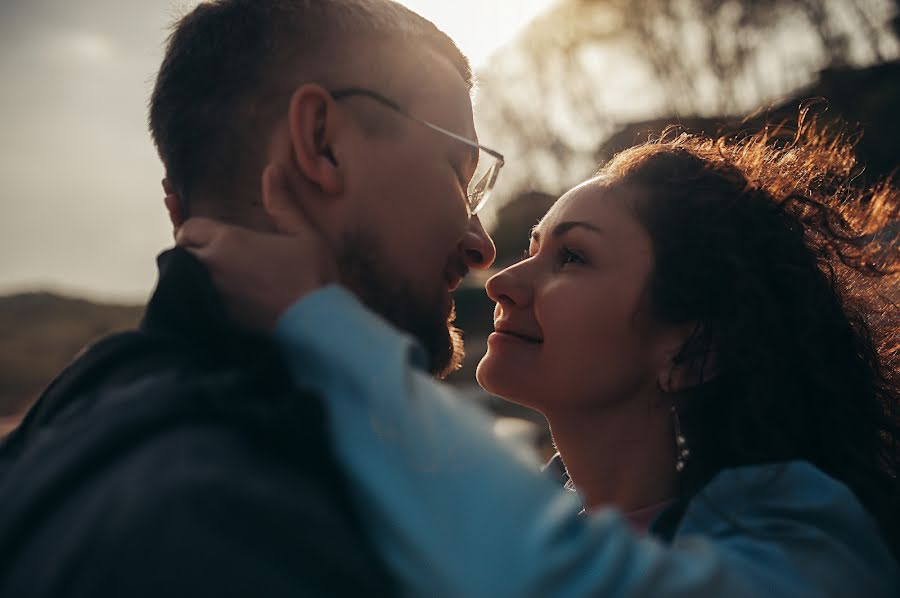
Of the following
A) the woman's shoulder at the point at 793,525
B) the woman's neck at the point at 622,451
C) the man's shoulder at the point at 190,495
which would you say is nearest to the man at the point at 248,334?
the man's shoulder at the point at 190,495

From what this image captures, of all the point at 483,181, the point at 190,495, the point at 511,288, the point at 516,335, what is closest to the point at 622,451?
the point at 516,335

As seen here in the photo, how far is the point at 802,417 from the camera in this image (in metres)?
2.41

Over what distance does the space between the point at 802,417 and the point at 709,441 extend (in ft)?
0.89

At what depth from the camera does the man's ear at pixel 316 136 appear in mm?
1981

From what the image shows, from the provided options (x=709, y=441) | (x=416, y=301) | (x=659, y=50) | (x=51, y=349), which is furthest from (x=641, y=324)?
(x=659, y=50)

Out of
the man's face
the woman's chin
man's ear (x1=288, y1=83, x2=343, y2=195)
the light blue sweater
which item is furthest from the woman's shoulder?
man's ear (x1=288, y1=83, x2=343, y2=195)

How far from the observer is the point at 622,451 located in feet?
8.51

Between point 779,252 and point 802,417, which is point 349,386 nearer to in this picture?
point 802,417

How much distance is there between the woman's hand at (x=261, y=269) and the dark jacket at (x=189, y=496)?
117 mm

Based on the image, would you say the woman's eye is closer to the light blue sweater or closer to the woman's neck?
the woman's neck

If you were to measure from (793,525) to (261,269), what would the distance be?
4.31 ft

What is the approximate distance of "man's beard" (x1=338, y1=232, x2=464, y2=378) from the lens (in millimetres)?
1955

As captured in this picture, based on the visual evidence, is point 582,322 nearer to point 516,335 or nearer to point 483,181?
point 516,335

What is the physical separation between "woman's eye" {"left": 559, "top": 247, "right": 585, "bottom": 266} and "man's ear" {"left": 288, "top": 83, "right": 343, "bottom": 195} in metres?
0.96
